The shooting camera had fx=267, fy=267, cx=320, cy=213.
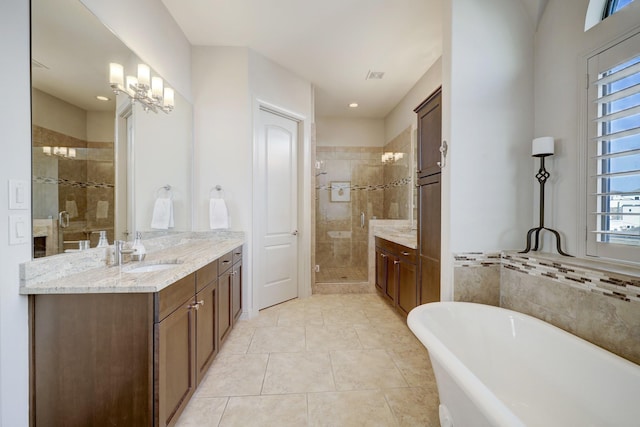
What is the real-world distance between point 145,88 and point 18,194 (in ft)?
4.15

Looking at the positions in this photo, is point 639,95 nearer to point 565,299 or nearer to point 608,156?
point 608,156

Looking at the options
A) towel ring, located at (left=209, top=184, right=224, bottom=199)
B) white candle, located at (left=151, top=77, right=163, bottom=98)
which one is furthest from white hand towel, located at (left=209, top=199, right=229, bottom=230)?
white candle, located at (left=151, top=77, right=163, bottom=98)

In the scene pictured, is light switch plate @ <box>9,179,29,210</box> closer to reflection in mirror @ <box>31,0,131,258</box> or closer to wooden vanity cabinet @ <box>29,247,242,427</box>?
reflection in mirror @ <box>31,0,131,258</box>

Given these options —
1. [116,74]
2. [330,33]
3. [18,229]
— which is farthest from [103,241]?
[330,33]

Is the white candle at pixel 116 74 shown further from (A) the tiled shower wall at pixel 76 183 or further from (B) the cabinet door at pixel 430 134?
(B) the cabinet door at pixel 430 134

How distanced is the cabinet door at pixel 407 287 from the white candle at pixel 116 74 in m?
2.70

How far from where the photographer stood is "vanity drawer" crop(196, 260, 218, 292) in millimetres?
1699

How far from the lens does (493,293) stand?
190cm

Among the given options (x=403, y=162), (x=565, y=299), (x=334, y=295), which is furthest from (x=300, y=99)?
(x=565, y=299)

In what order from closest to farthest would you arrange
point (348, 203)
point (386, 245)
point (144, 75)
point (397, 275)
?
point (144, 75), point (397, 275), point (386, 245), point (348, 203)

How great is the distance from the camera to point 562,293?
4.96 ft

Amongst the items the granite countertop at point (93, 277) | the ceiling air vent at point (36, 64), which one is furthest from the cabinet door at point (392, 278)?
the ceiling air vent at point (36, 64)

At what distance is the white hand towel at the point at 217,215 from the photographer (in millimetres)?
2729

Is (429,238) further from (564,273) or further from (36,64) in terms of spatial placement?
(36,64)
